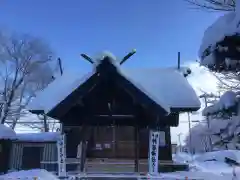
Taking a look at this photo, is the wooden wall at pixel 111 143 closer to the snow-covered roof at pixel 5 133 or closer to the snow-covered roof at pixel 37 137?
the snow-covered roof at pixel 5 133

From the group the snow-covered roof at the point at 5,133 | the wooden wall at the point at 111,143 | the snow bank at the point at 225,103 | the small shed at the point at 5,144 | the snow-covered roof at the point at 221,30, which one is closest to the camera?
the snow-covered roof at the point at 221,30

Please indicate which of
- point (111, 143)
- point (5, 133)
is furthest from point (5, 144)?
point (111, 143)

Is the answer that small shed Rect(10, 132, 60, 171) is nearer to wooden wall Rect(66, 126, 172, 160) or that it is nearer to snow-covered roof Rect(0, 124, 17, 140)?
snow-covered roof Rect(0, 124, 17, 140)

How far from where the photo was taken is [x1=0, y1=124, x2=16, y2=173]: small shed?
68.2 feet

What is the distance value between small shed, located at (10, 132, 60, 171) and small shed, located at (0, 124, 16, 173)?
3.94 feet

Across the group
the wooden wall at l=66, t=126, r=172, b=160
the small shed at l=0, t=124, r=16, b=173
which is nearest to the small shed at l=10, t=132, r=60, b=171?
the small shed at l=0, t=124, r=16, b=173

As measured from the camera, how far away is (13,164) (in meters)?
24.3

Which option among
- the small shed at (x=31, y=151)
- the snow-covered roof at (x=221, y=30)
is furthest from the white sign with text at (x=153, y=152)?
the small shed at (x=31, y=151)

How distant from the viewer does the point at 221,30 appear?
4438 mm

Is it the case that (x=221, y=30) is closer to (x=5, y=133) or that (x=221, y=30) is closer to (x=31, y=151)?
(x=5, y=133)

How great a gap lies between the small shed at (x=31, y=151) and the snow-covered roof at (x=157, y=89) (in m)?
11.5

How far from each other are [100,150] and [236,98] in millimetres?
7553

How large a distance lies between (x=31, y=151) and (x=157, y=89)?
16.6 metres

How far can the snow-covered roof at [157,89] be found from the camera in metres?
10.6
